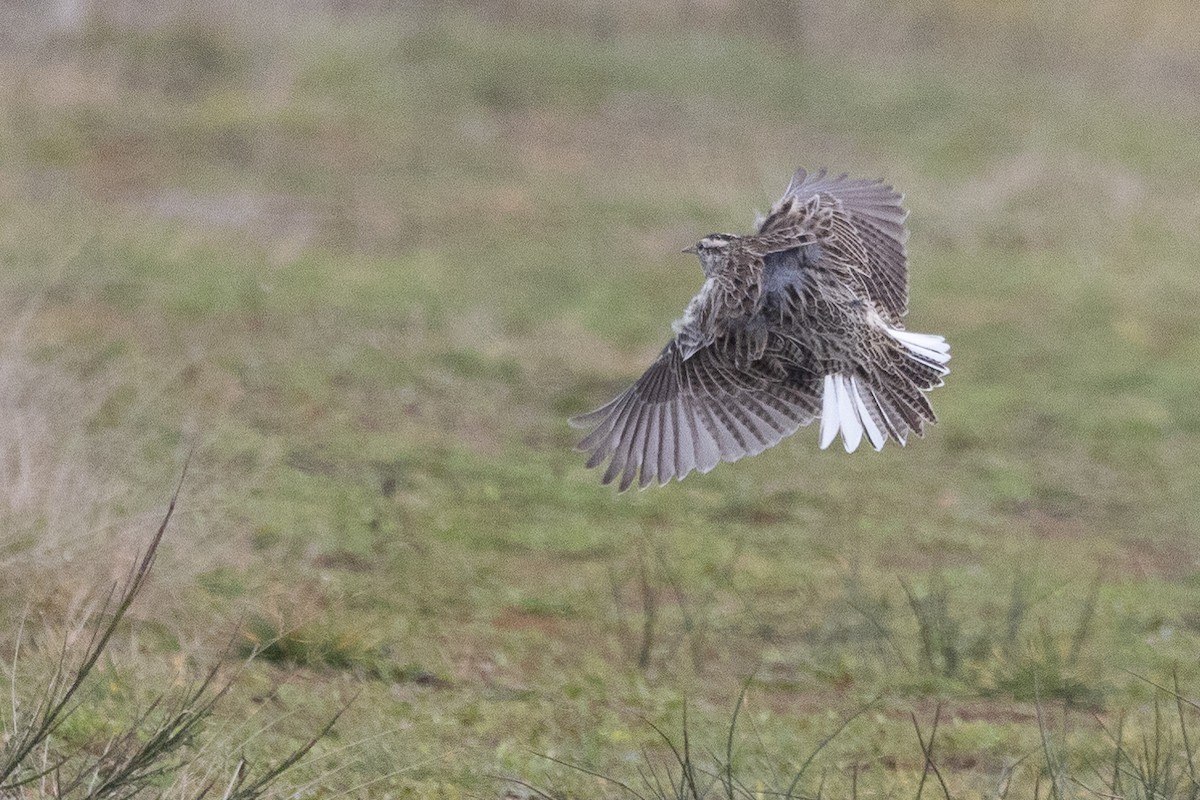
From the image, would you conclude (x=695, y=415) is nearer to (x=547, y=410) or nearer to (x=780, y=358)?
(x=780, y=358)

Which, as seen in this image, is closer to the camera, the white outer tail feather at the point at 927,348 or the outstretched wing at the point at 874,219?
the white outer tail feather at the point at 927,348

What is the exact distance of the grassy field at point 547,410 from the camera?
6.41 m

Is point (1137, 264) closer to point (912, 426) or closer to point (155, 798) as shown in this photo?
point (912, 426)

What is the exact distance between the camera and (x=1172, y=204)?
1733 centimetres

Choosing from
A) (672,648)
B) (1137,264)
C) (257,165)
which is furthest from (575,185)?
(672,648)

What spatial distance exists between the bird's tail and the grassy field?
1.06 meters

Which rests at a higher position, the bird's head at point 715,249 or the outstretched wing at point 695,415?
the bird's head at point 715,249

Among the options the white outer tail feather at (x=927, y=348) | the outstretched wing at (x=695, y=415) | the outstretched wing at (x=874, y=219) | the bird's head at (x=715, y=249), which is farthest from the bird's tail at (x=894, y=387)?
the bird's head at (x=715, y=249)

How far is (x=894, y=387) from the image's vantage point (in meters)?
5.93

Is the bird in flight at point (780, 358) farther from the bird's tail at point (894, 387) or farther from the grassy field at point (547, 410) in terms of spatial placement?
the grassy field at point (547, 410)

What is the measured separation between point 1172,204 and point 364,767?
44.0ft

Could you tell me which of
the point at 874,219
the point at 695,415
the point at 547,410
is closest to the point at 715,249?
the point at 695,415

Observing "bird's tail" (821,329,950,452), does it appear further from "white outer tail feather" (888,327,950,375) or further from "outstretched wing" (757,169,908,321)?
"outstretched wing" (757,169,908,321)

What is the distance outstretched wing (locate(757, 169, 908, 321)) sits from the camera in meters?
6.45
